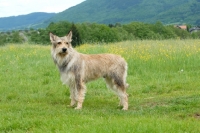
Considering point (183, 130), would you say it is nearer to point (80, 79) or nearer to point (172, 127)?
point (172, 127)

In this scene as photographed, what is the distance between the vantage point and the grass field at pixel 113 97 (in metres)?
7.67

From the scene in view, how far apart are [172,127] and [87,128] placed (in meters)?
1.81

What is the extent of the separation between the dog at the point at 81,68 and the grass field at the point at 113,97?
59 cm

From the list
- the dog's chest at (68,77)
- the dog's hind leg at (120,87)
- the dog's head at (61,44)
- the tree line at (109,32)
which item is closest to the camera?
the dog's head at (61,44)

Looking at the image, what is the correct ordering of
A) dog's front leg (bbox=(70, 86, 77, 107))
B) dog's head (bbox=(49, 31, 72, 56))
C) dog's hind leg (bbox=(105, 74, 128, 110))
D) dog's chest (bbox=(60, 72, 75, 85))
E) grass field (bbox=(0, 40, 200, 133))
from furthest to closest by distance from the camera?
dog's front leg (bbox=(70, 86, 77, 107)), dog's hind leg (bbox=(105, 74, 128, 110)), dog's chest (bbox=(60, 72, 75, 85)), dog's head (bbox=(49, 31, 72, 56)), grass field (bbox=(0, 40, 200, 133))

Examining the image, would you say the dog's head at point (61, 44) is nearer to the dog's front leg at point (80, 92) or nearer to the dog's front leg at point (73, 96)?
the dog's front leg at point (80, 92)

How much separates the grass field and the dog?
0.59 m

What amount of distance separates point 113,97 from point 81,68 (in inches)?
96.2

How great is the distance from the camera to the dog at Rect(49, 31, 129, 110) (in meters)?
10.4

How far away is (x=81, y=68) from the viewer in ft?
34.8

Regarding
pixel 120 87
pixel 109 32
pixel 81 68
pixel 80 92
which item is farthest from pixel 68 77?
pixel 109 32

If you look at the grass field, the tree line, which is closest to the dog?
the grass field

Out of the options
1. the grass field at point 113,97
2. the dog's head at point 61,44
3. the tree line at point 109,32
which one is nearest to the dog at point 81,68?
the dog's head at point 61,44

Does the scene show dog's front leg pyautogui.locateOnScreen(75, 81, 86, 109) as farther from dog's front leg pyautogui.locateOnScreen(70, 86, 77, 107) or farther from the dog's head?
the dog's head
